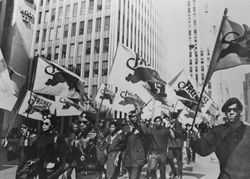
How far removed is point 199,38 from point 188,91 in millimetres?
744

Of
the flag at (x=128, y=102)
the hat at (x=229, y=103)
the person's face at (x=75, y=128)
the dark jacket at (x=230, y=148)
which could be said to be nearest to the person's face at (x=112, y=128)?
the flag at (x=128, y=102)

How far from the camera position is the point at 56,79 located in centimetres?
482

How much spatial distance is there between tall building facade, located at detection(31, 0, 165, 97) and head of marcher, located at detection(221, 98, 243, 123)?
945mm

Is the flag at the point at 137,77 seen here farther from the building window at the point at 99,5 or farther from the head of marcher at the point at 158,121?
the building window at the point at 99,5

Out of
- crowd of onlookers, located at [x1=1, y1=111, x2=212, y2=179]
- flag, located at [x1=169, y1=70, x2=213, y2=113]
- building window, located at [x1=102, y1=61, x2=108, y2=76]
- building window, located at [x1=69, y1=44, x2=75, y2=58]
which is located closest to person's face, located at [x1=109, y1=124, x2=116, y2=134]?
crowd of onlookers, located at [x1=1, y1=111, x2=212, y2=179]

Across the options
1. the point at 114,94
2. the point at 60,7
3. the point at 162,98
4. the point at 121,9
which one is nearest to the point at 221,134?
the point at 162,98

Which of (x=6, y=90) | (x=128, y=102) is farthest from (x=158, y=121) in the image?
(x=6, y=90)

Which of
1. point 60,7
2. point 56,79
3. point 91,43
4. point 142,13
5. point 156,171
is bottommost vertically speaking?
point 156,171

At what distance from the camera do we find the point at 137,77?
4195mm

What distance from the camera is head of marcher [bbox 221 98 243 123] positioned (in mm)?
3617

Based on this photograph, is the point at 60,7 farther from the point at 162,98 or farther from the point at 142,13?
the point at 162,98

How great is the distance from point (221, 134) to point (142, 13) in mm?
1994

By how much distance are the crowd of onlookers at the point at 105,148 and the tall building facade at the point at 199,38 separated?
67 centimetres

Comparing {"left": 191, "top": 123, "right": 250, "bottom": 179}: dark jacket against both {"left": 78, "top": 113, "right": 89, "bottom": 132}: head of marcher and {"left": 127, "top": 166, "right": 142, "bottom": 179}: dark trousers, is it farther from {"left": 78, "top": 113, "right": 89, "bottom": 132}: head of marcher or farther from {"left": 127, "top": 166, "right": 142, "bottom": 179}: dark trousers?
{"left": 78, "top": 113, "right": 89, "bottom": 132}: head of marcher
